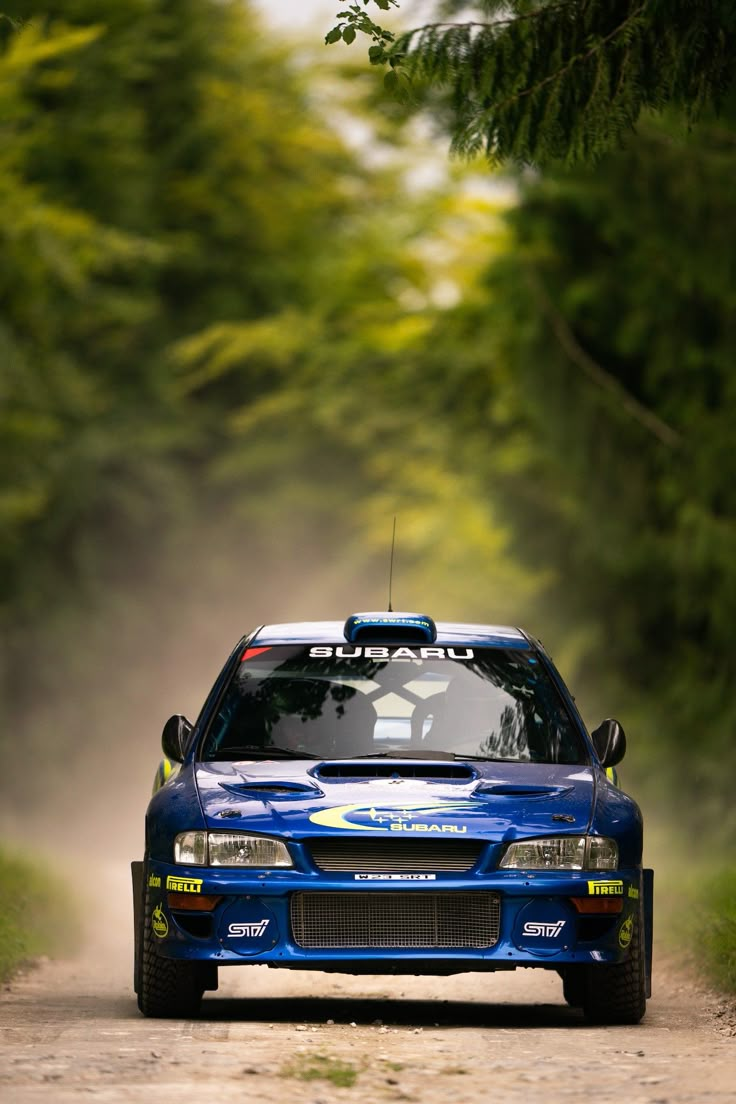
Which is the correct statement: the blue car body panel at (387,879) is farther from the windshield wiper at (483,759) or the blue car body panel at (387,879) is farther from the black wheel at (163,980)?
the windshield wiper at (483,759)

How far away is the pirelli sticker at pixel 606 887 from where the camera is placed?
30.5ft

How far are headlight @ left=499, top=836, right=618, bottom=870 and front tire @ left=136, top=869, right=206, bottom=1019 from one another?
1.45 m

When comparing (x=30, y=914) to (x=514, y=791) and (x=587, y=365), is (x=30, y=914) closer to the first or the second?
(x=514, y=791)

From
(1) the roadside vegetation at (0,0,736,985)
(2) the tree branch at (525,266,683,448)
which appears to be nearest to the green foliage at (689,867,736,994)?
(1) the roadside vegetation at (0,0,736,985)

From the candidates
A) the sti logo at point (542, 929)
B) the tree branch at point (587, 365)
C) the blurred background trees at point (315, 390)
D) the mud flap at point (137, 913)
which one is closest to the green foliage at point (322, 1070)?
the sti logo at point (542, 929)

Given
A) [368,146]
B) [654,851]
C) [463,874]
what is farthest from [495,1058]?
[368,146]

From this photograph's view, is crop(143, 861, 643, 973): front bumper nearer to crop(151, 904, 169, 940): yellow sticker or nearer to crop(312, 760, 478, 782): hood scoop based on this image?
crop(151, 904, 169, 940): yellow sticker

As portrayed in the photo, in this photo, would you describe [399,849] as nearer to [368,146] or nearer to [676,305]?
[676,305]

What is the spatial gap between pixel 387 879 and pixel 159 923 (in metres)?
1.00

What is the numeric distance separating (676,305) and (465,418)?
41.8 feet

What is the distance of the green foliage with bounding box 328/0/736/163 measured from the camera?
11.0 m

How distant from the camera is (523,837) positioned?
9.27 meters

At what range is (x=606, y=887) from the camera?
30.7ft

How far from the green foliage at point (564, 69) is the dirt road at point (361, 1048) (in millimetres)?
4292
